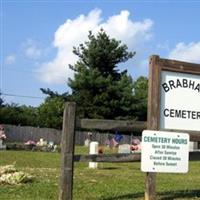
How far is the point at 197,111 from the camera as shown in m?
10.4

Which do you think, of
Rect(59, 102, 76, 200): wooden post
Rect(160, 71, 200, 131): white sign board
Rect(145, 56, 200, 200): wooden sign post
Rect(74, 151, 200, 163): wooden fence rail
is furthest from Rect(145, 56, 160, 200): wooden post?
Rect(59, 102, 76, 200): wooden post

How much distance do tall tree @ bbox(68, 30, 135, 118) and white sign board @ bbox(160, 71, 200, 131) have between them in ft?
175

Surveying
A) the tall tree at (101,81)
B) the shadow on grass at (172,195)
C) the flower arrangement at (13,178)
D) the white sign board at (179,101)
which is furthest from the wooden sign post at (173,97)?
the tall tree at (101,81)

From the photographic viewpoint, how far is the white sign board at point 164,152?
30.6ft

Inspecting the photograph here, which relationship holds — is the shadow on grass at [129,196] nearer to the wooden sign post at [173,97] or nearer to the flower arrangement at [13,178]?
the wooden sign post at [173,97]

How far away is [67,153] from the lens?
9.14 meters

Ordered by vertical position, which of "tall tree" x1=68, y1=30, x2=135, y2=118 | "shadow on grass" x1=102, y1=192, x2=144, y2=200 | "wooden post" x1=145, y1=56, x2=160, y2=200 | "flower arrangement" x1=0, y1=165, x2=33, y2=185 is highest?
"tall tree" x1=68, y1=30, x2=135, y2=118

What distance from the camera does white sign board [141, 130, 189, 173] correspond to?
9.32m

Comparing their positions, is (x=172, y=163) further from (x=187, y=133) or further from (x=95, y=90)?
(x=95, y=90)

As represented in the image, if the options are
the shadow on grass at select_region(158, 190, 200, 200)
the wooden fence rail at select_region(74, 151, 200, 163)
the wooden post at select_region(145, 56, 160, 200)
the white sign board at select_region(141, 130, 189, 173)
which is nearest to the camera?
the white sign board at select_region(141, 130, 189, 173)

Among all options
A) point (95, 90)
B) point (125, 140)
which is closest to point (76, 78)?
point (95, 90)

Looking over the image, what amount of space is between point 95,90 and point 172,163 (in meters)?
56.6

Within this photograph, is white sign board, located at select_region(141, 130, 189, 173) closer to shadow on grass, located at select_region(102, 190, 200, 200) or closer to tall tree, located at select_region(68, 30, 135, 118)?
shadow on grass, located at select_region(102, 190, 200, 200)

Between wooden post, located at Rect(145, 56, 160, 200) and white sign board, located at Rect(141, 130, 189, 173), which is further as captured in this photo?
wooden post, located at Rect(145, 56, 160, 200)
